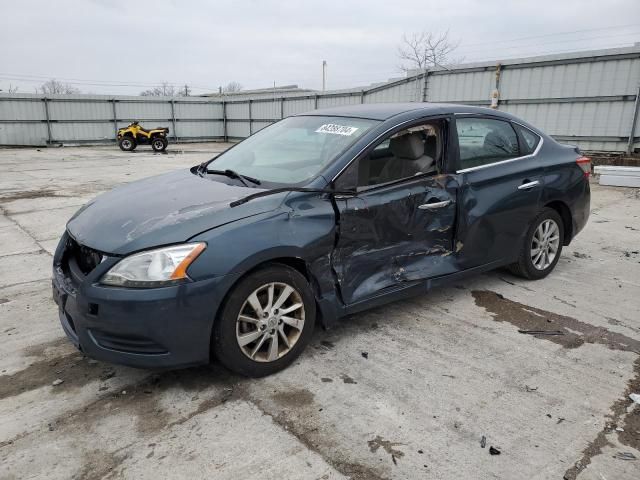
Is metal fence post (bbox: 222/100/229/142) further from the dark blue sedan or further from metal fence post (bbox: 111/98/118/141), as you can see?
the dark blue sedan

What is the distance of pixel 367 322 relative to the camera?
371 centimetres

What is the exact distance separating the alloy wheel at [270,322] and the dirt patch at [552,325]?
1721 mm

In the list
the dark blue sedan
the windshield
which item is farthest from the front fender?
the windshield

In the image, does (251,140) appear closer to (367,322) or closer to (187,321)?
(367,322)

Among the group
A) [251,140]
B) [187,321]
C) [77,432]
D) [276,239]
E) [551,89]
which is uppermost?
[551,89]

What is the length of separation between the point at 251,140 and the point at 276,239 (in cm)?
171

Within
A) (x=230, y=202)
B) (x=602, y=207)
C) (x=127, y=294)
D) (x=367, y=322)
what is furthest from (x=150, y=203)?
(x=602, y=207)

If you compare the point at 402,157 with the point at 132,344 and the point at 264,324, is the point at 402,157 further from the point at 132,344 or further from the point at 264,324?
the point at 132,344

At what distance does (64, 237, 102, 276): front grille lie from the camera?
277cm

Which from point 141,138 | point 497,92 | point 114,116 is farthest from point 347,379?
point 114,116

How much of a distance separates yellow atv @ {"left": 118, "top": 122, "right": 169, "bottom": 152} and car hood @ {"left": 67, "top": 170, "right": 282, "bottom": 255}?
58.8ft

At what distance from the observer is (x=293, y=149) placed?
372 centimetres

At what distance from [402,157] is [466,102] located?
1285cm

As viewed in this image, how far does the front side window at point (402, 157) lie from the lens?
3.30 meters
